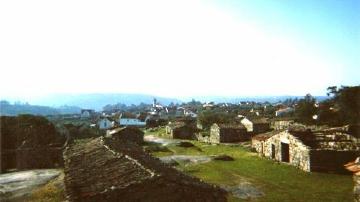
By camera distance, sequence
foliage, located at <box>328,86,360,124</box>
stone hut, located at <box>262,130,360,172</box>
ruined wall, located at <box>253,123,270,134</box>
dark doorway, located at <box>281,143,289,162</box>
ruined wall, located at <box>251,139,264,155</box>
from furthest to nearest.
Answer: ruined wall, located at <box>253,123,270,134</box> < foliage, located at <box>328,86,360,124</box> < ruined wall, located at <box>251,139,264,155</box> < dark doorway, located at <box>281,143,289,162</box> < stone hut, located at <box>262,130,360,172</box>

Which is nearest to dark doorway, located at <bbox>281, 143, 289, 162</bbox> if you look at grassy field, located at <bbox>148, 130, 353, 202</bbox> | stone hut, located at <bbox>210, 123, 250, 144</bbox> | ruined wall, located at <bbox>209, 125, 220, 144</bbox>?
grassy field, located at <bbox>148, 130, 353, 202</bbox>

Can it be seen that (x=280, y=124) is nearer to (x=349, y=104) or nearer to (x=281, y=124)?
(x=281, y=124)

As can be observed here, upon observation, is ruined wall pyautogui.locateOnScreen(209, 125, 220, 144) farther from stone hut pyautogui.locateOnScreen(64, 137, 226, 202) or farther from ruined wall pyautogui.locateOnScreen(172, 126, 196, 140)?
stone hut pyautogui.locateOnScreen(64, 137, 226, 202)

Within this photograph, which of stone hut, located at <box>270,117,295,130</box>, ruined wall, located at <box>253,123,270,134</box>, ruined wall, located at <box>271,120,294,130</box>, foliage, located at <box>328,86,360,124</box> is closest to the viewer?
foliage, located at <box>328,86,360,124</box>

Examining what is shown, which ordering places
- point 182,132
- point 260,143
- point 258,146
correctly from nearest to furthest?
1. point 260,143
2. point 258,146
3. point 182,132

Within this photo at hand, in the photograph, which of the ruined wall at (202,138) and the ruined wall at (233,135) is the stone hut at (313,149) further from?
the ruined wall at (202,138)

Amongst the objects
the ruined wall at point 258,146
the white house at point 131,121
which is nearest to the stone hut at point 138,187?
the ruined wall at point 258,146

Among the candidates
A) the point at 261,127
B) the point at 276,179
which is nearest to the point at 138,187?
the point at 276,179

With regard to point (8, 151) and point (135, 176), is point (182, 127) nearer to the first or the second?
point (8, 151)
